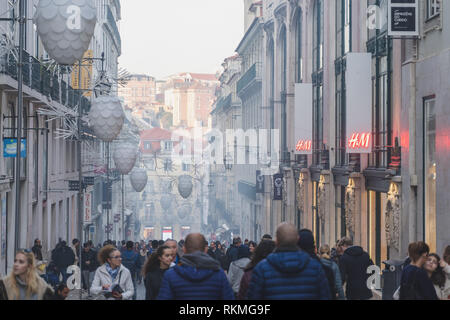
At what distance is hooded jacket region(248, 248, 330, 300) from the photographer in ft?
21.2

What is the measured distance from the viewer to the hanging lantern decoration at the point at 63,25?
14.1 meters

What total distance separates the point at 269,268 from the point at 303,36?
32.1 m

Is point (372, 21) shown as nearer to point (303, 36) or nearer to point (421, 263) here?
point (303, 36)

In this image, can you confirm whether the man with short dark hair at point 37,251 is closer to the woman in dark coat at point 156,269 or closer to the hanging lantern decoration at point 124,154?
the hanging lantern decoration at point 124,154

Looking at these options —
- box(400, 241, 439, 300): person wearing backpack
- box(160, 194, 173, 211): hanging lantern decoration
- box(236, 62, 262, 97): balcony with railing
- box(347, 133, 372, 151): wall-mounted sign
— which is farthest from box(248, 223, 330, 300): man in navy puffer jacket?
box(160, 194, 173, 211): hanging lantern decoration

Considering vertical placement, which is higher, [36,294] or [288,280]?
[288,280]

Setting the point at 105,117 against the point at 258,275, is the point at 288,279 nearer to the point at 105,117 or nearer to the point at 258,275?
the point at 258,275

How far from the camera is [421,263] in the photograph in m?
8.99

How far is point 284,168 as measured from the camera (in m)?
42.4

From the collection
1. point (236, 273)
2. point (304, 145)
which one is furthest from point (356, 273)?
point (304, 145)

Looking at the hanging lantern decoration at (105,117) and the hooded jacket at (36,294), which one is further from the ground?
the hanging lantern decoration at (105,117)

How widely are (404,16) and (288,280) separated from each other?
548 inches

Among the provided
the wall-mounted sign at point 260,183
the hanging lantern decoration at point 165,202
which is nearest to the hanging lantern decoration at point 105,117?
the wall-mounted sign at point 260,183

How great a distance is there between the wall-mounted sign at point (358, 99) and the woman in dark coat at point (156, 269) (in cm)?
1406
